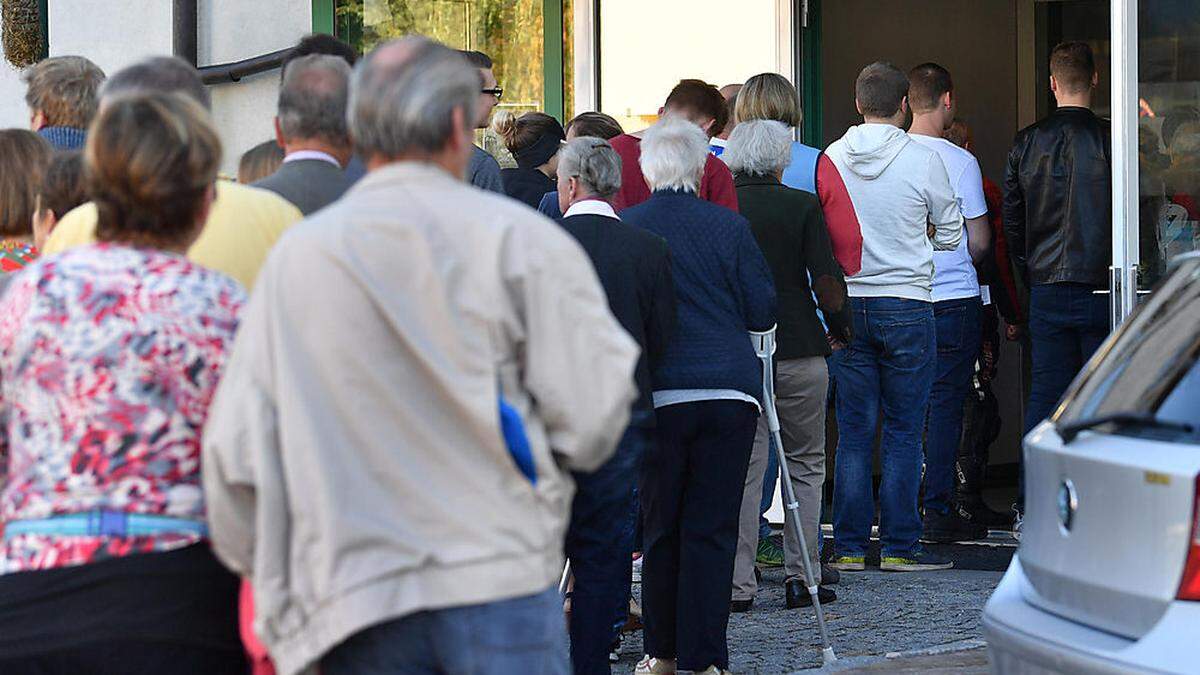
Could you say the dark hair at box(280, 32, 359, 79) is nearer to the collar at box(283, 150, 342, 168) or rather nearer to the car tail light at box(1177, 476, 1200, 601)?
the collar at box(283, 150, 342, 168)

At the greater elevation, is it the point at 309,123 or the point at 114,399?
the point at 309,123

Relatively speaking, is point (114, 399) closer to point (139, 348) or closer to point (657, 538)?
point (139, 348)

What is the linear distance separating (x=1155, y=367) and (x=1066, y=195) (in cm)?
476

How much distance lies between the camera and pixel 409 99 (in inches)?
128

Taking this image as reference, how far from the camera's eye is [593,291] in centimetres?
321

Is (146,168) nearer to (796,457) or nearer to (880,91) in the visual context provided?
(796,457)

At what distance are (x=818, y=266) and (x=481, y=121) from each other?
1.41 meters

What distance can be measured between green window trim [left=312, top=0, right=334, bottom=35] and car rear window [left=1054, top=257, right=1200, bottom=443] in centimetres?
542

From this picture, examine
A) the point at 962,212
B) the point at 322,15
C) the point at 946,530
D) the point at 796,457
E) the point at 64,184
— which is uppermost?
the point at 322,15

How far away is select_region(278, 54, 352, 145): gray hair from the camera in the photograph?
438 cm

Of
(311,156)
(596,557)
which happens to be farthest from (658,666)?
(311,156)

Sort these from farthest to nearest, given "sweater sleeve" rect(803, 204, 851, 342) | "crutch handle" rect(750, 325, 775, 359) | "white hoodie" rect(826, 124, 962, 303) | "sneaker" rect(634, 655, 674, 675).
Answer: "white hoodie" rect(826, 124, 962, 303), "sweater sleeve" rect(803, 204, 851, 342), "crutch handle" rect(750, 325, 775, 359), "sneaker" rect(634, 655, 674, 675)

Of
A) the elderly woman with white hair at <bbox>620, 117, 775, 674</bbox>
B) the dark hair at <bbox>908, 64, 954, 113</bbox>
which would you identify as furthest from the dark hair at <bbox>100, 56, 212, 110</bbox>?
the dark hair at <bbox>908, 64, 954, 113</bbox>

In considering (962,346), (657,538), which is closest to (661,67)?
(962,346)
